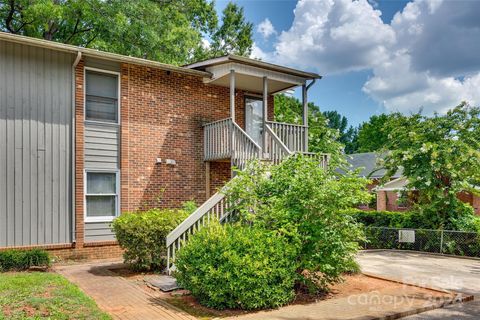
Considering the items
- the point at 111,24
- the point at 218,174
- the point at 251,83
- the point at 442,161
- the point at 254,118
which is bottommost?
the point at 218,174

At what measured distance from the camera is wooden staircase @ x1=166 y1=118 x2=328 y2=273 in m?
9.08

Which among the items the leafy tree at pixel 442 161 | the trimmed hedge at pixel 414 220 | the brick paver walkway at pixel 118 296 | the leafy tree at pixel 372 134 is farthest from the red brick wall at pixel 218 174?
the leafy tree at pixel 372 134

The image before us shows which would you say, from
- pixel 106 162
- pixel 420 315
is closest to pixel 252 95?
pixel 106 162

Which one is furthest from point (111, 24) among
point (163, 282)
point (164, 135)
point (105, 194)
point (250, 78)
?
point (163, 282)

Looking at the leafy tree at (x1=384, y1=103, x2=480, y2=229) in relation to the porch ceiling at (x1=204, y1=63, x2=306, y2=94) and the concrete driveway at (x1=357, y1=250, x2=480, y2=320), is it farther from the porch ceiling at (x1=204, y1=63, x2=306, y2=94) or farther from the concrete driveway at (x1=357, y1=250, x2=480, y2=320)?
the porch ceiling at (x1=204, y1=63, x2=306, y2=94)

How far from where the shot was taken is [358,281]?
338 inches

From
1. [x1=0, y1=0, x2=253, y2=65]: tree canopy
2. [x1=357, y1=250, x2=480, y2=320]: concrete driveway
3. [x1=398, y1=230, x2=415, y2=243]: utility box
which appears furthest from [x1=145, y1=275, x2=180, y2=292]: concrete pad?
[x1=0, y1=0, x2=253, y2=65]: tree canopy

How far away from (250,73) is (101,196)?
5.75 m

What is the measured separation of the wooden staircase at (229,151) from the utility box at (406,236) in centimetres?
415

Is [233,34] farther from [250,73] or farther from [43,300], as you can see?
[43,300]

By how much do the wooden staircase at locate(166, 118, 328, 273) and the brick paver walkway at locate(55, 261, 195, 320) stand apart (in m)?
1.30

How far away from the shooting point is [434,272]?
10008mm

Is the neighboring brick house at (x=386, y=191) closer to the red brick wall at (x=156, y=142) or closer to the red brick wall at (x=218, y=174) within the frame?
the red brick wall at (x=218, y=174)

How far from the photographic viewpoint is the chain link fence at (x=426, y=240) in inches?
502
